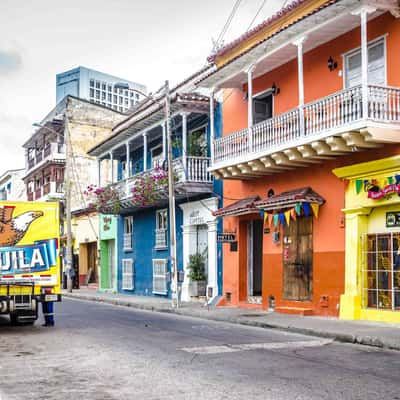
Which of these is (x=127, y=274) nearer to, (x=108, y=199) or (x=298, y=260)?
(x=108, y=199)

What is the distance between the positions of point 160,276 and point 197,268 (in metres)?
3.90

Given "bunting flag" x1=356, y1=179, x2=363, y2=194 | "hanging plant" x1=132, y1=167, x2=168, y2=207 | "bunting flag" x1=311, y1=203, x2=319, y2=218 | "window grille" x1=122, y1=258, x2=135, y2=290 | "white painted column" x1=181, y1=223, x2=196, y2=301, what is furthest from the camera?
"window grille" x1=122, y1=258, x2=135, y2=290

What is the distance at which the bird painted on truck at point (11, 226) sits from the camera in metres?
14.3

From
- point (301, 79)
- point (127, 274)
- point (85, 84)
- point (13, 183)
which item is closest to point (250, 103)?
point (301, 79)

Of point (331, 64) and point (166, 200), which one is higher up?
point (331, 64)

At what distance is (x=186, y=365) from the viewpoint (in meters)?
9.43

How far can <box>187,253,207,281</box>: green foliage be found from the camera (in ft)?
79.2

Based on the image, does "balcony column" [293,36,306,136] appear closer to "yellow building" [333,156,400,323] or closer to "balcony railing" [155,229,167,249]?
"yellow building" [333,156,400,323]

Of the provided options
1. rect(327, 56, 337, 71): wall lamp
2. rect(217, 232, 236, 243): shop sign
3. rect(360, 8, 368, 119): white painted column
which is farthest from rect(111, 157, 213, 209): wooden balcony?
rect(360, 8, 368, 119): white painted column

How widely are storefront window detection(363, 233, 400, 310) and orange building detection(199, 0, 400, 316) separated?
29.6 inches

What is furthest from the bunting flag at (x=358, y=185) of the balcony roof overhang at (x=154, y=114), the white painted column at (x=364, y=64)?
the balcony roof overhang at (x=154, y=114)

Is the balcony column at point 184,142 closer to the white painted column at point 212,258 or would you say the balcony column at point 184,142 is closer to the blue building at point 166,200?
the blue building at point 166,200

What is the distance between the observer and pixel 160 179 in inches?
937

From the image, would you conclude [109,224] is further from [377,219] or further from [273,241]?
[377,219]
